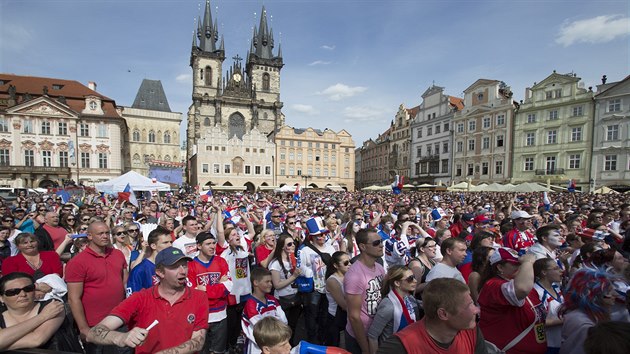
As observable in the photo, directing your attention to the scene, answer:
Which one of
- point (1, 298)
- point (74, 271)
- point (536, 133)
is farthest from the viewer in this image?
point (536, 133)

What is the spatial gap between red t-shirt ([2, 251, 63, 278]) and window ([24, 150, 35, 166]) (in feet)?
175

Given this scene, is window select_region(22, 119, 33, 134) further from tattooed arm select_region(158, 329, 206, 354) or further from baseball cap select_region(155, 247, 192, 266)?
tattooed arm select_region(158, 329, 206, 354)

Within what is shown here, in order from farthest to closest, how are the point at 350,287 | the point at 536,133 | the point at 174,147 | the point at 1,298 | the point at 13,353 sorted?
the point at 174,147 < the point at 536,133 < the point at 350,287 < the point at 1,298 < the point at 13,353

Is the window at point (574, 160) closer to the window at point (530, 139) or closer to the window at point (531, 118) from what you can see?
the window at point (530, 139)

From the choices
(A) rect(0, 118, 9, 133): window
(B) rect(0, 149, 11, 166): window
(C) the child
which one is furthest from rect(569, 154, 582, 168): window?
(A) rect(0, 118, 9, 133): window

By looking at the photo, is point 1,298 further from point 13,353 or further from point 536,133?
point 536,133

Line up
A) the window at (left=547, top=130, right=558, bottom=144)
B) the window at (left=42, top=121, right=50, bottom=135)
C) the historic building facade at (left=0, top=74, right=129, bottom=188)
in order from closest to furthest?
the window at (left=547, top=130, right=558, bottom=144) < the historic building facade at (left=0, top=74, right=129, bottom=188) < the window at (left=42, top=121, right=50, bottom=135)

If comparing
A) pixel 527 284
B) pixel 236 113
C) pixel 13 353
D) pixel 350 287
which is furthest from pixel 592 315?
pixel 236 113

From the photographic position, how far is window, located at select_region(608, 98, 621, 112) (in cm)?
3222

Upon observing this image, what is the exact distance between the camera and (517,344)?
2740 millimetres

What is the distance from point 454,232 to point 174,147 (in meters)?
62.6

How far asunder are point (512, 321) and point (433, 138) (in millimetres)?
51420

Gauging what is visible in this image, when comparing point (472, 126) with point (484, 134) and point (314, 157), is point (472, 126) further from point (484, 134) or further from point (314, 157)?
point (314, 157)

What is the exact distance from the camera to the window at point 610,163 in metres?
32.6
